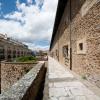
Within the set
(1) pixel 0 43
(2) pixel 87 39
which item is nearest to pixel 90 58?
(2) pixel 87 39

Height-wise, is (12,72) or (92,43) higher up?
(92,43)

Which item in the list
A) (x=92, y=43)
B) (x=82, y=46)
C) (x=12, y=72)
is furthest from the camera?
(x=12, y=72)

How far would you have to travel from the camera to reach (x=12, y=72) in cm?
1736

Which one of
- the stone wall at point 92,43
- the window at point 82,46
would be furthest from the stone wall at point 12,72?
the stone wall at point 92,43

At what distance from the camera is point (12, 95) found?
302cm

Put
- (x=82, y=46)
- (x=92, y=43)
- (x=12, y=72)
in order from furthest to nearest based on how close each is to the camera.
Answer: (x=12, y=72)
(x=82, y=46)
(x=92, y=43)

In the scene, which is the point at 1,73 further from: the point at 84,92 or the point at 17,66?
the point at 84,92

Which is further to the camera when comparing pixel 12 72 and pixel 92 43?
pixel 12 72

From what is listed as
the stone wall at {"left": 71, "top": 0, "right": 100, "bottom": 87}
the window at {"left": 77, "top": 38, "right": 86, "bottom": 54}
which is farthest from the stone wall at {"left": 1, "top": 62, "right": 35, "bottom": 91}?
the stone wall at {"left": 71, "top": 0, "right": 100, "bottom": 87}

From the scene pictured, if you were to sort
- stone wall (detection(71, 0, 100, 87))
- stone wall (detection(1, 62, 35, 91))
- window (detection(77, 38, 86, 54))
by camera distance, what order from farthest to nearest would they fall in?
stone wall (detection(1, 62, 35, 91)) < window (detection(77, 38, 86, 54)) < stone wall (detection(71, 0, 100, 87))

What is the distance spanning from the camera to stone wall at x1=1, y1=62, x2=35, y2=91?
1692 centimetres

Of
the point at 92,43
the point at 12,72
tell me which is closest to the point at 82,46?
the point at 92,43

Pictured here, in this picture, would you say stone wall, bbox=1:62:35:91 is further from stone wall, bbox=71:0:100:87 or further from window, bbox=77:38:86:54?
stone wall, bbox=71:0:100:87

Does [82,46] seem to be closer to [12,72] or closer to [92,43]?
[92,43]
